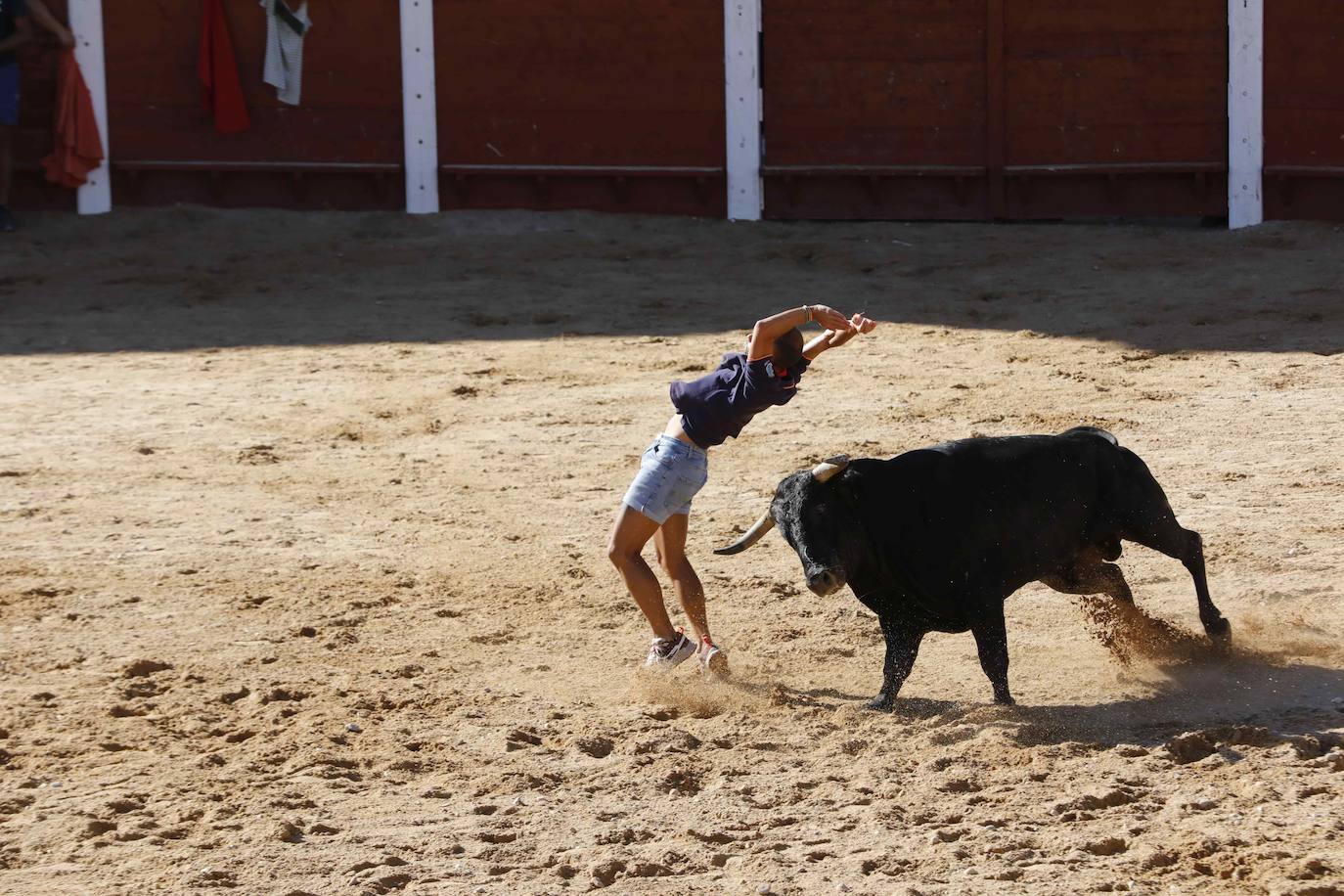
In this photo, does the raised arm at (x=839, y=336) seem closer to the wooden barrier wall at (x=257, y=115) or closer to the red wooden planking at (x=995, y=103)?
the red wooden planking at (x=995, y=103)

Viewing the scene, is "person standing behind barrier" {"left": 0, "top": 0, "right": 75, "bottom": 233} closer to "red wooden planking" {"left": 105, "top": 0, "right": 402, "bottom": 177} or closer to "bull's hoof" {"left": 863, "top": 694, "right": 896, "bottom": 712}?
"red wooden planking" {"left": 105, "top": 0, "right": 402, "bottom": 177}

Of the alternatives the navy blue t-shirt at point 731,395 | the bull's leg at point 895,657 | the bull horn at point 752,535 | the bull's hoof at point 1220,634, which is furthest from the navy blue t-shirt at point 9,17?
the bull's hoof at point 1220,634

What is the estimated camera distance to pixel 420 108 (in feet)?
42.4

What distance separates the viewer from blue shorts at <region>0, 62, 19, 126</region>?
1234 centimetres

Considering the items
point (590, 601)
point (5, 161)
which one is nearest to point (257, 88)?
point (5, 161)

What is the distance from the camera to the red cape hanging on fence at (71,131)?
1262 cm

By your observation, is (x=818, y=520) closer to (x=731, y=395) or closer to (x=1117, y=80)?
(x=731, y=395)

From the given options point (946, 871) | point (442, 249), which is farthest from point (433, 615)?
point (442, 249)

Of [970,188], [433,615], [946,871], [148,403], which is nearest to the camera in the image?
[946,871]

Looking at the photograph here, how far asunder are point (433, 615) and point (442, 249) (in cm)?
685

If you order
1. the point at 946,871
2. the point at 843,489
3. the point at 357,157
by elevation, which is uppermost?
the point at 357,157

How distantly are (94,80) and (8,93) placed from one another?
695 mm

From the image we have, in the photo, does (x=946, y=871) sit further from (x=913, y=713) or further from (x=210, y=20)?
(x=210, y=20)

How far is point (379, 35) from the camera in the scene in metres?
Result: 12.9
